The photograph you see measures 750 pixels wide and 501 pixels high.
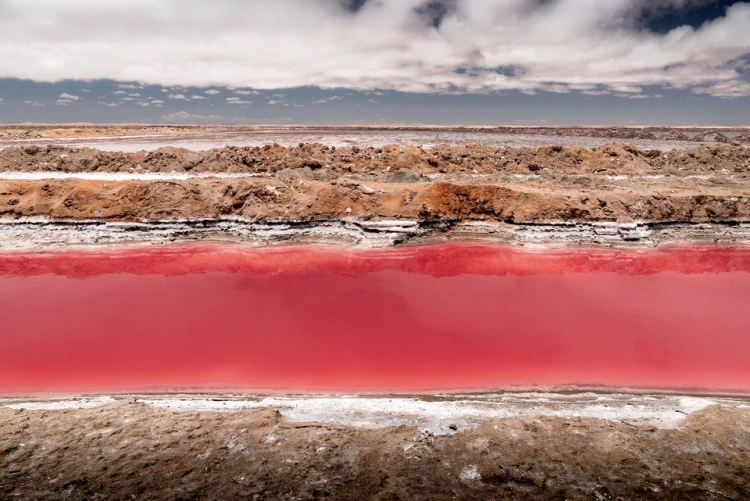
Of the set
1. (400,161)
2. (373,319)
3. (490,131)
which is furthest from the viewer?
(490,131)

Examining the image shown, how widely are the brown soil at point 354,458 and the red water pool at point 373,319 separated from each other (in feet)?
6.17

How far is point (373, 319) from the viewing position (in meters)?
11.5

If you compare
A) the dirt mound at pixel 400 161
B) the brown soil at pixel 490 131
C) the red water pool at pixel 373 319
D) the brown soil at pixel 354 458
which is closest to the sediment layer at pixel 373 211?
the red water pool at pixel 373 319

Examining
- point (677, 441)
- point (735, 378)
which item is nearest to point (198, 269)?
point (677, 441)

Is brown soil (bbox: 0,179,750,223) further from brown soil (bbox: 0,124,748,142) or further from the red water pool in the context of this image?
brown soil (bbox: 0,124,748,142)

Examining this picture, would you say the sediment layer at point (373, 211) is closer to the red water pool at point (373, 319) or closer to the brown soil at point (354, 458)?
the red water pool at point (373, 319)

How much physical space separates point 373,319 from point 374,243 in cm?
595

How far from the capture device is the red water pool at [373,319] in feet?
30.0

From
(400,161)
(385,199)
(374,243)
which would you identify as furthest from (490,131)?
(374,243)

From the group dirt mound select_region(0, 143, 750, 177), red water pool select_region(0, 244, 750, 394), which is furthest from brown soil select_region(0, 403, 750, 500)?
dirt mound select_region(0, 143, 750, 177)

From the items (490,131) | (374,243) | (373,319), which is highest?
(490,131)

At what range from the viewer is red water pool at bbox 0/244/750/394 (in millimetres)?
9133

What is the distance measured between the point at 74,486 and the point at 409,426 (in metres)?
5.06

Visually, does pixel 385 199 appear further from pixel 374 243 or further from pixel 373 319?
pixel 373 319
